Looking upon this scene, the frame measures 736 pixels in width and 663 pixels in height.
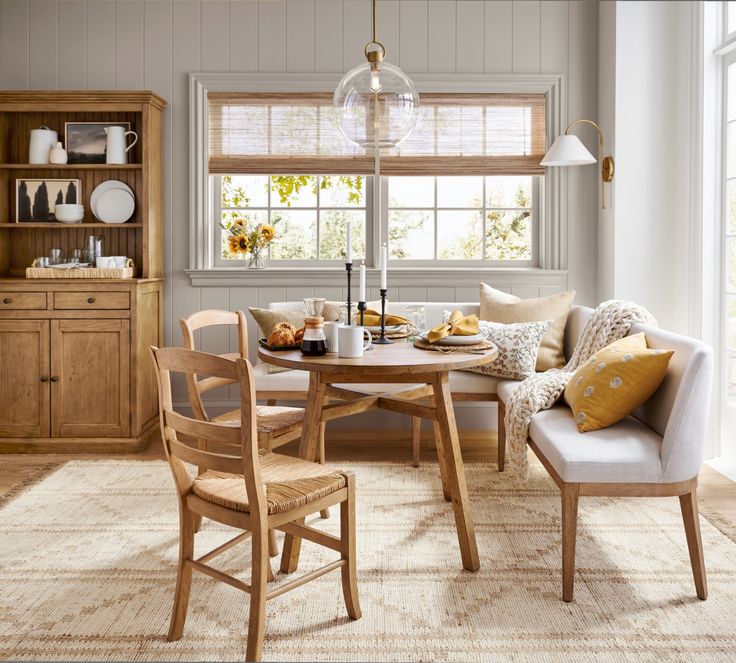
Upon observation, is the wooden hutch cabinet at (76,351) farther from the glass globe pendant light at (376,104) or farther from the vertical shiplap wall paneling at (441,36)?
the glass globe pendant light at (376,104)

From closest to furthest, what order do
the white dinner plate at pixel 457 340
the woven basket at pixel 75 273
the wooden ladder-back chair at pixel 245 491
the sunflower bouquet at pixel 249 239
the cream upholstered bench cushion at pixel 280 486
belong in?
the wooden ladder-back chair at pixel 245 491 → the cream upholstered bench cushion at pixel 280 486 → the white dinner plate at pixel 457 340 → the woven basket at pixel 75 273 → the sunflower bouquet at pixel 249 239

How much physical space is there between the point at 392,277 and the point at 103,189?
1834 mm

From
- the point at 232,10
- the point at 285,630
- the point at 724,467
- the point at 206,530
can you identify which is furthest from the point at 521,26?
the point at 285,630

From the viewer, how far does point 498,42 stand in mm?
4605

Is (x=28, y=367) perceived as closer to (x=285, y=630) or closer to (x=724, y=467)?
(x=285, y=630)

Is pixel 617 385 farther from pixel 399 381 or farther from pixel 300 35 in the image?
pixel 300 35

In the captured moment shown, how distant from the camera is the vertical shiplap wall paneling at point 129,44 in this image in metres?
4.58

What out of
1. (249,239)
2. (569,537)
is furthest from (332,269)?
(569,537)

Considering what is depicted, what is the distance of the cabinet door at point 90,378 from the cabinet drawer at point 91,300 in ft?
0.29

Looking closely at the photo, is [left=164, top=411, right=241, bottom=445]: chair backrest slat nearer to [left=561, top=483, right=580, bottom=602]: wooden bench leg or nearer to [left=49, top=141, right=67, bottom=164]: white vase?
[left=561, top=483, right=580, bottom=602]: wooden bench leg

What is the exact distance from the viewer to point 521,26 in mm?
4602

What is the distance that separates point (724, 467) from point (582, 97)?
2303mm

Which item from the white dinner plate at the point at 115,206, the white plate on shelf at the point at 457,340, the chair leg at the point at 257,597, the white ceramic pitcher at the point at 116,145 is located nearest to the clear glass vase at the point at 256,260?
the white dinner plate at the point at 115,206

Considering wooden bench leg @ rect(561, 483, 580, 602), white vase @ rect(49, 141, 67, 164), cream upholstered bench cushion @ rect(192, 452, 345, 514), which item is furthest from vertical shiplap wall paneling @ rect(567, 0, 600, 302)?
white vase @ rect(49, 141, 67, 164)
